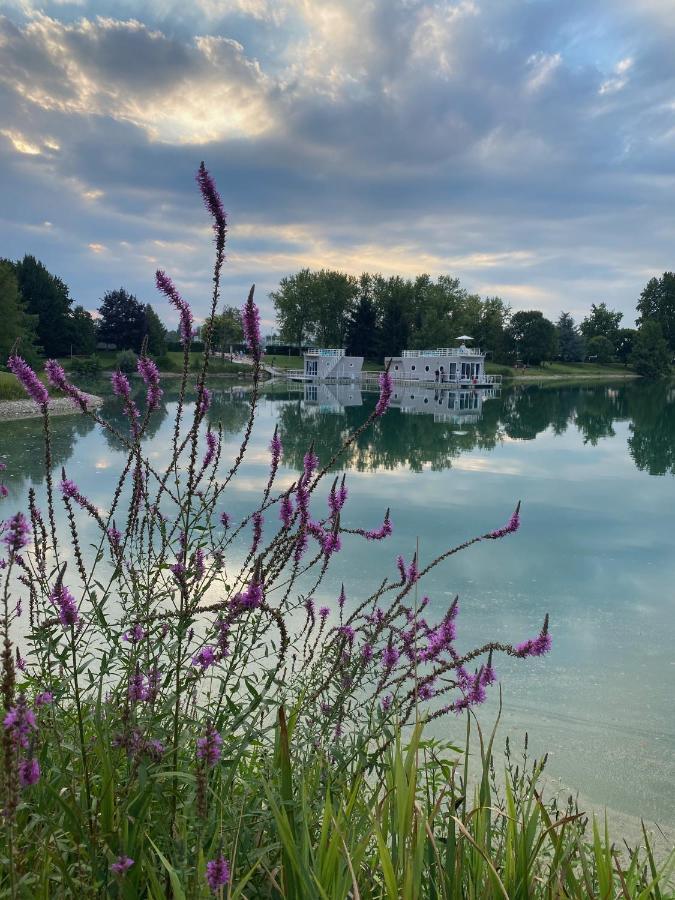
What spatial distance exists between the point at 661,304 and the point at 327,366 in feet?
220

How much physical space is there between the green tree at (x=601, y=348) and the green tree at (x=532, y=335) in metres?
12.8

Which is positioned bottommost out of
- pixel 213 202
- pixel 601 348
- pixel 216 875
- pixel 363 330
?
pixel 216 875

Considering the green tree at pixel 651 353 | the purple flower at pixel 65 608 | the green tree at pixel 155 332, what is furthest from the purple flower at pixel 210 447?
the green tree at pixel 651 353

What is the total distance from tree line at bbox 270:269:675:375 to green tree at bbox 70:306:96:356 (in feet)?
115

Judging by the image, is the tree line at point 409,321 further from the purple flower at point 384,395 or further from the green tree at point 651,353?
the purple flower at point 384,395

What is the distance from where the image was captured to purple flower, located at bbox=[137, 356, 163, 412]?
2.99m

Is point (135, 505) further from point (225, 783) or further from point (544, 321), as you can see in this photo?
point (544, 321)

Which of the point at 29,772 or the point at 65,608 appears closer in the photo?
the point at 29,772

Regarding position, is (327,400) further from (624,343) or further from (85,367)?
(624,343)

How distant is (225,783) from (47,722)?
1.09 m

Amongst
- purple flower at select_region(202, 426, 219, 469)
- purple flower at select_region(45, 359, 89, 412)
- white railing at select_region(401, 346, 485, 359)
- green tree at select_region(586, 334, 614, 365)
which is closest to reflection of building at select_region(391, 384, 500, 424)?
white railing at select_region(401, 346, 485, 359)

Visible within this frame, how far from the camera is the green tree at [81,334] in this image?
6066 cm

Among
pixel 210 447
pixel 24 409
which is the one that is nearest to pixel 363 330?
pixel 24 409

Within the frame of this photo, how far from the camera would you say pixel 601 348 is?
10025cm
